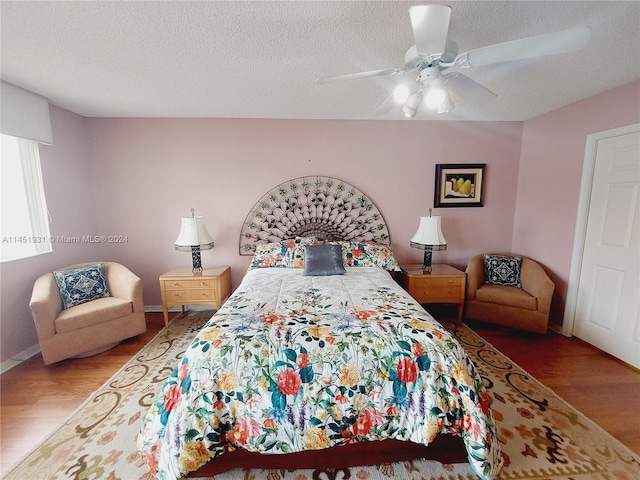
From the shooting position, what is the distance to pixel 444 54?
1.43 meters

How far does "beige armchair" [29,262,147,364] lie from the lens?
2.23 meters

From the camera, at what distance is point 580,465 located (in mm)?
1490

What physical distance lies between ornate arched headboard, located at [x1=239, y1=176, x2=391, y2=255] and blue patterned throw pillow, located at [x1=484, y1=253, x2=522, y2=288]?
1.38m

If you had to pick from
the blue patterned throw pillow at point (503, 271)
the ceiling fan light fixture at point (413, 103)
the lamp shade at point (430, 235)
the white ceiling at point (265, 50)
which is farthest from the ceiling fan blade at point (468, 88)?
the blue patterned throw pillow at point (503, 271)

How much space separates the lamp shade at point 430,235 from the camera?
2.99 meters

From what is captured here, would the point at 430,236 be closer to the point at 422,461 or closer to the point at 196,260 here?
the point at 422,461

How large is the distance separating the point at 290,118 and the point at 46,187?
259 centimetres

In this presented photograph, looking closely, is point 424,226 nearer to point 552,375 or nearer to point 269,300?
point 552,375

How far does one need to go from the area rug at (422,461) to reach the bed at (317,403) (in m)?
0.09

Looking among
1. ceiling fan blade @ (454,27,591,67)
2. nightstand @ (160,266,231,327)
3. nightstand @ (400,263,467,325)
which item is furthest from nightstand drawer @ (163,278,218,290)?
ceiling fan blade @ (454,27,591,67)

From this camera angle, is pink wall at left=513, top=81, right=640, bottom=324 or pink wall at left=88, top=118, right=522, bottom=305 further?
pink wall at left=88, top=118, right=522, bottom=305

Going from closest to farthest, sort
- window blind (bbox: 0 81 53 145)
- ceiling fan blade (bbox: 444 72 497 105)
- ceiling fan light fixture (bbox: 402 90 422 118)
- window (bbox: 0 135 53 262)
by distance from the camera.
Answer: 1. ceiling fan blade (bbox: 444 72 497 105)
2. ceiling fan light fixture (bbox: 402 90 422 118)
3. window blind (bbox: 0 81 53 145)
4. window (bbox: 0 135 53 262)

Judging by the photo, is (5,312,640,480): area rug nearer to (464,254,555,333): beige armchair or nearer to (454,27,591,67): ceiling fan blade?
(464,254,555,333): beige armchair

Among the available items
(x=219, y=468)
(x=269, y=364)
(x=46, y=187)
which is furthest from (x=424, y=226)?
(x=46, y=187)
